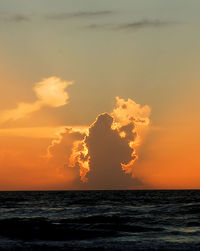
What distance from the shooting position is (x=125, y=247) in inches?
1006

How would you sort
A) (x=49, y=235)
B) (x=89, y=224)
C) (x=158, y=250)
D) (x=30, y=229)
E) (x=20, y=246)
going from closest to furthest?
(x=158, y=250) < (x=20, y=246) < (x=49, y=235) < (x=30, y=229) < (x=89, y=224)

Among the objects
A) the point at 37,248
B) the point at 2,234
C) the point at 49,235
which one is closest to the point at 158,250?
the point at 37,248

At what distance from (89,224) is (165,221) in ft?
25.3

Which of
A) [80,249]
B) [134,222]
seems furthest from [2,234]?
[134,222]

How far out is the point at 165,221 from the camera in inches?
1602

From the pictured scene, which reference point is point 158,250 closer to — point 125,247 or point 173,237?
point 125,247

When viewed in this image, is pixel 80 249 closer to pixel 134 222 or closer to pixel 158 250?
pixel 158 250

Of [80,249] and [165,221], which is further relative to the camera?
[165,221]

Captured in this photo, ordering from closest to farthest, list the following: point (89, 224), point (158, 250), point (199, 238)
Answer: point (158, 250) < point (199, 238) < point (89, 224)

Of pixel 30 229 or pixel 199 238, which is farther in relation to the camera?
pixel 30 229

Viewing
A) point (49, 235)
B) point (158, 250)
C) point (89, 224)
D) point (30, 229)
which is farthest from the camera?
point (89, 224)

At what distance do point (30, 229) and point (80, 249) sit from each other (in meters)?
11.7

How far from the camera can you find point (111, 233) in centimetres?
3291

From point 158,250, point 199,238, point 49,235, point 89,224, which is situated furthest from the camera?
point 89,224
